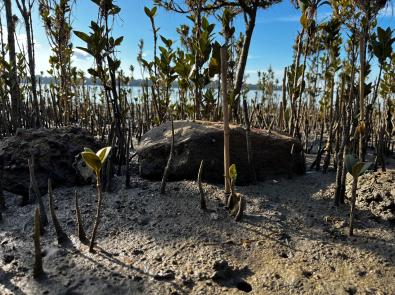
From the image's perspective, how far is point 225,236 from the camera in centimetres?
173

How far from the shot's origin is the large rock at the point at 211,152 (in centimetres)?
235

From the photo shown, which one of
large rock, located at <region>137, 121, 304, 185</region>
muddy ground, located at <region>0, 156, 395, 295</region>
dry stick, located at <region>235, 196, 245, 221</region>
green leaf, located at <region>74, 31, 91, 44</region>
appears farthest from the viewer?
large rock, located at <region>137, 121, 304, 185</region>

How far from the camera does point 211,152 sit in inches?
92.8

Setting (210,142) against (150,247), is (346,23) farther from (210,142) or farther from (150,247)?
(150,247)

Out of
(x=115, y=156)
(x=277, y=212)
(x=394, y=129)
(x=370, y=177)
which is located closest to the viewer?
(x=277, y=212)

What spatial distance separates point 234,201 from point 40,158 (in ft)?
4.36

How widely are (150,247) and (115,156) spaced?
1262 mm

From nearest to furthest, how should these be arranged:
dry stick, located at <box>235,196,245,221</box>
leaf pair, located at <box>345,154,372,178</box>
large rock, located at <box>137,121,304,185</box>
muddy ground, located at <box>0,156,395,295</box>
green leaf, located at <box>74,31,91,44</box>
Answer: muddy ground, located at <box>0,156,395,295</box>
leaf pair, located at <box>345,154,372,178</box>
dry stick, located at <box>235,196,245,221</box>
green leaf, located at <box>74,31,91,44</box>
large rock, located at <box>137,121,304,185</box>

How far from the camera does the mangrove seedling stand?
1.83 m

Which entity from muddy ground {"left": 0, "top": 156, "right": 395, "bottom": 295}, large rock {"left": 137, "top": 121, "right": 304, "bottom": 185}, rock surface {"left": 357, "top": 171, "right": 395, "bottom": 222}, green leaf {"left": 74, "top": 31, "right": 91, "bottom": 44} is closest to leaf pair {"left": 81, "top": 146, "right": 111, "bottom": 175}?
muddy ground {"left": 0, "top": 156, "right": 395, "bottom": 295}

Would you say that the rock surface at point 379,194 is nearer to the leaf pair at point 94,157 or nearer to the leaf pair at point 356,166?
the leaf pair at point 356,166

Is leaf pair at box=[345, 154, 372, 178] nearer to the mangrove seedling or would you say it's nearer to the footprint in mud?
the mangrove seedling

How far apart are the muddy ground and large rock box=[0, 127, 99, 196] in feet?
0.64

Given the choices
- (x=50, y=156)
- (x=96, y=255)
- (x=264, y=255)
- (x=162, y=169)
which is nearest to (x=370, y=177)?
(x=264, y=255)
